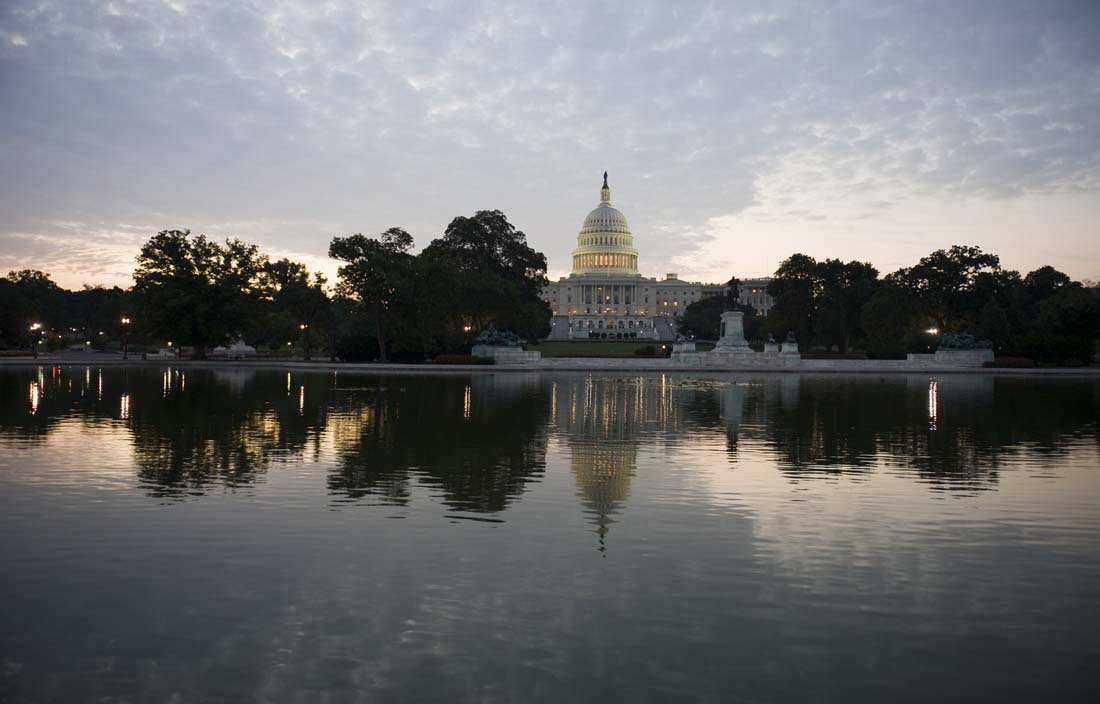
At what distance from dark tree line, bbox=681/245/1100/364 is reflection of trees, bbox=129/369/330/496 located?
52.7 meters

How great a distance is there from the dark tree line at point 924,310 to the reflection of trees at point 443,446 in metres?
52.2

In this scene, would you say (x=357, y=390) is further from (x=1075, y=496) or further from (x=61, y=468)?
(x=1075, y=496)

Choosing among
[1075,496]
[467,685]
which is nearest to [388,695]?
[467,685]

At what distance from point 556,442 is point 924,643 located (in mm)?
12658

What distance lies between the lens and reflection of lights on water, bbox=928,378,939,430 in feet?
80.1

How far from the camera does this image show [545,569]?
8.95 meters

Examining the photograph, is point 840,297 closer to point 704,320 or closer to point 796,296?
point 796,296

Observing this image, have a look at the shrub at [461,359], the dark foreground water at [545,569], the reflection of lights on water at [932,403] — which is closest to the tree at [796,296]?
the shrub at [461,359]

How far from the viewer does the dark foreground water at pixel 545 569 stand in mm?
6445

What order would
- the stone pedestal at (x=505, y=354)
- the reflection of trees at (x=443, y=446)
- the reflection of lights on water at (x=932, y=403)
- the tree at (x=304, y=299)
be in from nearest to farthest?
the reflection of trees at (x=443, y=446) < the reflection of lights on water at (x=932, y=403) < the stone pedestal at (x=505, y=354) < the tree at (x=304, y=299)

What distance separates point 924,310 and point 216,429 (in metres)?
74.8

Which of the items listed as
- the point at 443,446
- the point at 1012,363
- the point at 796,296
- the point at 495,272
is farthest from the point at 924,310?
the point at 443,446

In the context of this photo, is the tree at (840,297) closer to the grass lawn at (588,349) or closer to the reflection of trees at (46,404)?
the grass lawn at (588,349)

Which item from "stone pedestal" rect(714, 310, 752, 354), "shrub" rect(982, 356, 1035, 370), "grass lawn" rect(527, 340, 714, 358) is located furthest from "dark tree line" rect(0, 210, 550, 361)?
"shrub" rect(982, 356, 1035, 370)
